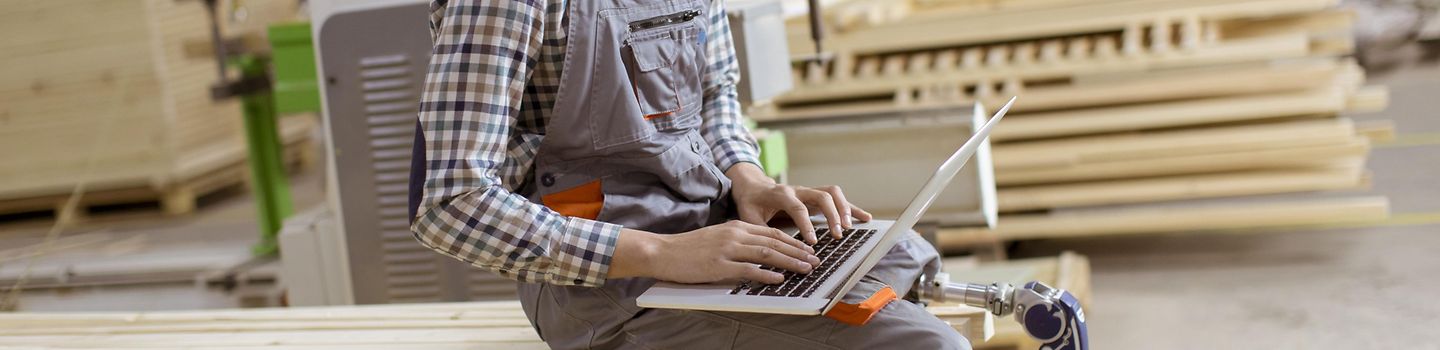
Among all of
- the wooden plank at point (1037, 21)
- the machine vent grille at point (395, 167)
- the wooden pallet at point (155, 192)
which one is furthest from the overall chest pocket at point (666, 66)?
the wooden pallet at point (155, 192)

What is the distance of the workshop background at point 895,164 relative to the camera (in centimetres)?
317

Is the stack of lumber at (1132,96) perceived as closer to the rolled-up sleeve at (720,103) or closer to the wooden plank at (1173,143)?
the wooden plank at (1173,143)

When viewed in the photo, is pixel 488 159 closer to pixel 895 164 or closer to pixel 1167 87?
pixel 895 164

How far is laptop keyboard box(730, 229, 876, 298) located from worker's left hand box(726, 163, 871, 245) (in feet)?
0.06

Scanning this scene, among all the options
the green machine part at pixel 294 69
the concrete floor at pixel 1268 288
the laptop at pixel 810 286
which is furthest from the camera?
the concrete floor at pixel 1268 288

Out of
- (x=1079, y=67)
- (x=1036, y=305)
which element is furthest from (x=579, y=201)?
(x=1079, y=67)

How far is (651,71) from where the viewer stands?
6.20 feet

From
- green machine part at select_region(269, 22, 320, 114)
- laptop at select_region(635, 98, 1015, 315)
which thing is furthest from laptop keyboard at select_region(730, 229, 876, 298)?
green machine part at select_region(269, 22, 320, 114)

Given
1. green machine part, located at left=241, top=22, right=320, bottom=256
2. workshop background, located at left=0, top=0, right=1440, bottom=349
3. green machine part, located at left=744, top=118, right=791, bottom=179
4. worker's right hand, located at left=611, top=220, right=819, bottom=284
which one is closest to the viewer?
worker's right hand, located at left=611, top=220, right=819, bottom=284

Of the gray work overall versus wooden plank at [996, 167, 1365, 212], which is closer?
the gray work overall

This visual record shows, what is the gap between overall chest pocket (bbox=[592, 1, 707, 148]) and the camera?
182 cm

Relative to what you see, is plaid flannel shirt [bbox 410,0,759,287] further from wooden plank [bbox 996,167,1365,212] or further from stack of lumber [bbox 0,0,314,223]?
stack of lumber [bbox 0,0,314,223]

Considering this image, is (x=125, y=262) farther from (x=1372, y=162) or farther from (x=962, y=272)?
(x=1372, y=162)

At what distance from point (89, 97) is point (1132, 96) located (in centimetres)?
500
